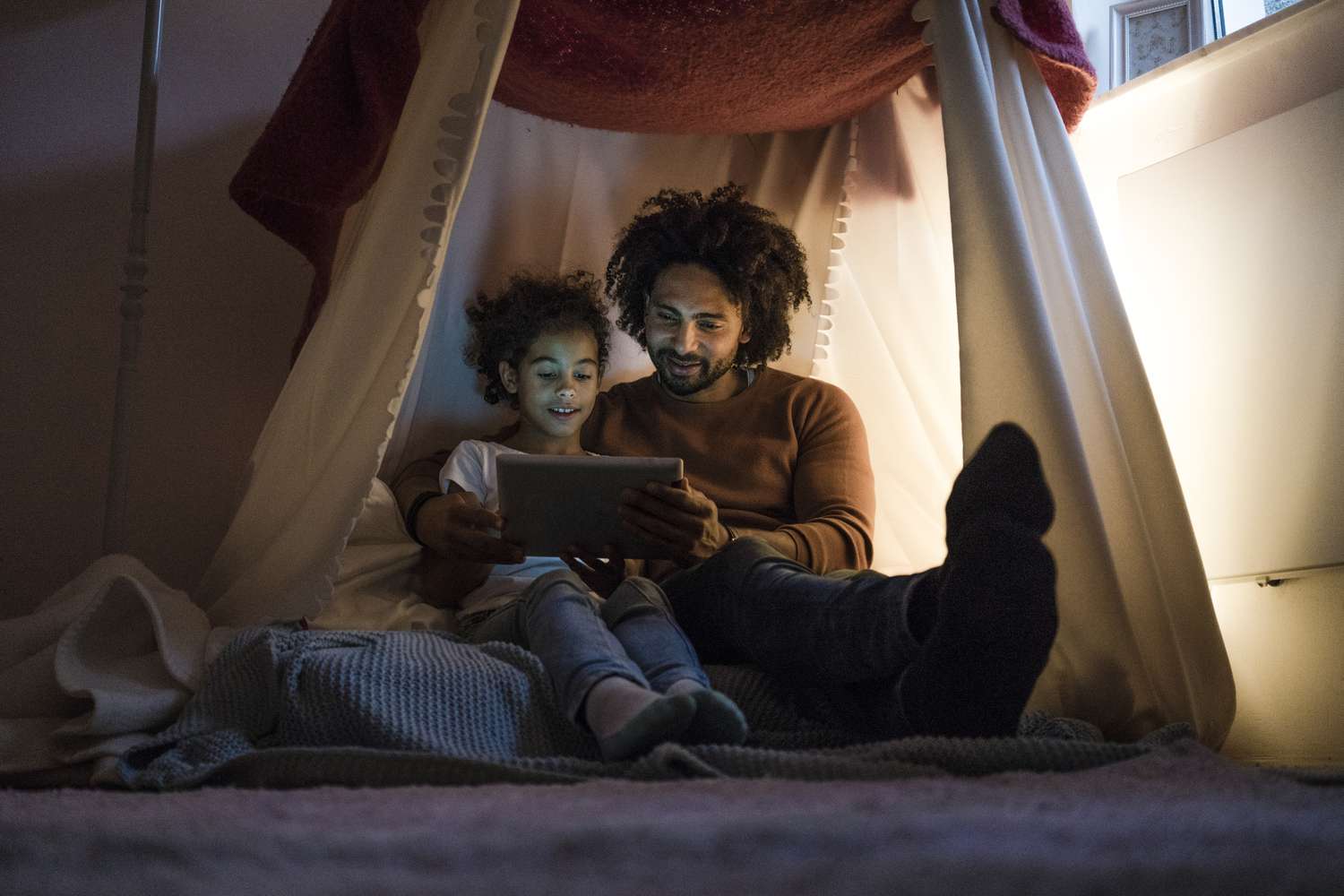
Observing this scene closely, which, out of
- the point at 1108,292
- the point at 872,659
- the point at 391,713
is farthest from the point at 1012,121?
the point at 391,713

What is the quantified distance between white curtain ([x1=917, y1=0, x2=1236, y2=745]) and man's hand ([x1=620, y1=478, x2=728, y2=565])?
0.33m

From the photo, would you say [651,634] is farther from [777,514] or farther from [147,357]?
[147,357]

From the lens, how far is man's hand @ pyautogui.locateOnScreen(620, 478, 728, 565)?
1.34 m

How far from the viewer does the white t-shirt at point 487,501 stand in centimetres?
148

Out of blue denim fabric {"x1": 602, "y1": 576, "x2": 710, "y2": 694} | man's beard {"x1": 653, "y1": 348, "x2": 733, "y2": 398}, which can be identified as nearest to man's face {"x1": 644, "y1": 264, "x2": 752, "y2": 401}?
man's beard {"x1": 653, "y1": 348, "x2": 733, "y2": 398}

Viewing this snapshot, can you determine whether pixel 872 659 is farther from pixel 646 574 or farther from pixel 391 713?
pixel 646 574

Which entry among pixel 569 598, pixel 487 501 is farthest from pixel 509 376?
pixel 569 598

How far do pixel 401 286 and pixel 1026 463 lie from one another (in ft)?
2.54

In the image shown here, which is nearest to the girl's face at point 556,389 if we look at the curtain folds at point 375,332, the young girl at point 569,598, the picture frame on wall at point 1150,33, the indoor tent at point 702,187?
the young girl at point 569,598

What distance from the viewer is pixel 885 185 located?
1856 mm

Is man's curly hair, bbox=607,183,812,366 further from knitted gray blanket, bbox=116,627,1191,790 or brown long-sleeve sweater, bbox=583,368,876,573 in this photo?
knitted gray blanket, bbox=116,627,1191,790

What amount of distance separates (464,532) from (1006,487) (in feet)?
2.55

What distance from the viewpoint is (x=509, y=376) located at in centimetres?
179

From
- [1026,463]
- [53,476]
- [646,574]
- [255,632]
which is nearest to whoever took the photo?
[1026,463]
